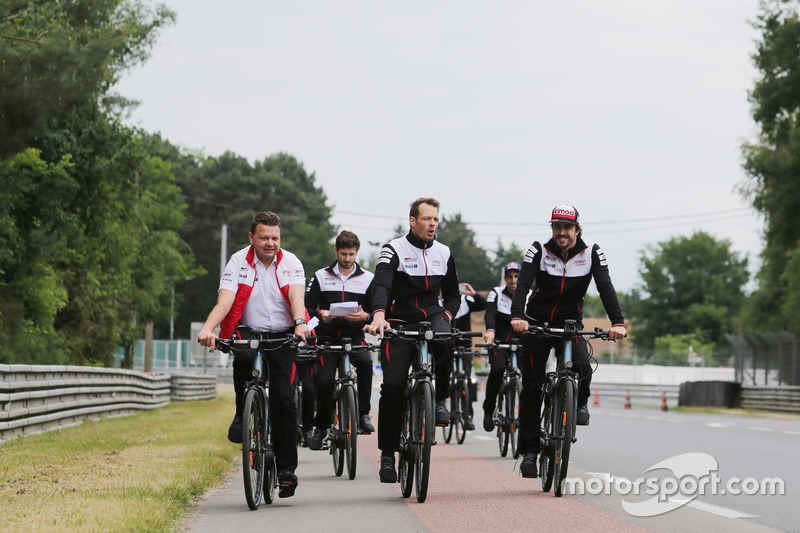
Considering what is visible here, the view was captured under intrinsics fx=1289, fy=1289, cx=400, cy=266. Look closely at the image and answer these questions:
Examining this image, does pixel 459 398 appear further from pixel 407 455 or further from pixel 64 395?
pixel 407 455

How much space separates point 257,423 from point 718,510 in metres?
3.08

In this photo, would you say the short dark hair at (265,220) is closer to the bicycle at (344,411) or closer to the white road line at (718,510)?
the bicycle at (344,411)

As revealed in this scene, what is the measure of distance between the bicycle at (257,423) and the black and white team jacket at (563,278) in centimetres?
188

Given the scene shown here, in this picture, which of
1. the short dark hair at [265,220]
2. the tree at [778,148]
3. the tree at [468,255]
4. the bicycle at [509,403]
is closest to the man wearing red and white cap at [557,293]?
the short dark hair at [265,220]

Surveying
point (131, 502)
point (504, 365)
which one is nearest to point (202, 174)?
point (504, 365)

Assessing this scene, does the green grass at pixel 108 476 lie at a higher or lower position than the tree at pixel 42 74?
lower

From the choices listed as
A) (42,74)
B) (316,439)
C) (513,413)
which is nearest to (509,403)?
(513,413)

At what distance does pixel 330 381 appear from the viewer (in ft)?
39.1

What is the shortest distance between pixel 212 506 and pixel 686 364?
55.0 meters

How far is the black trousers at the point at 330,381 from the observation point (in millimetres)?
11859

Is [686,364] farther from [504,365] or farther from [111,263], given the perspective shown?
[504,365]

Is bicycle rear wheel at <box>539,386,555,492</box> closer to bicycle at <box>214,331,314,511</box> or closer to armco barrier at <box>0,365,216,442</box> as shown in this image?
bicycle at <box>214,331,314,511</box>

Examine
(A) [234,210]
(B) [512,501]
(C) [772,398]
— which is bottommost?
(C) [772,398]

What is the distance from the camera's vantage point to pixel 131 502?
26.3 ft
